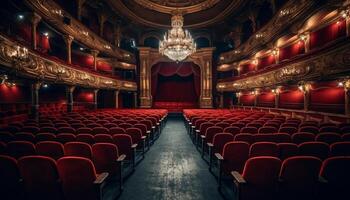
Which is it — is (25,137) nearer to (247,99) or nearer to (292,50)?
(292,50)

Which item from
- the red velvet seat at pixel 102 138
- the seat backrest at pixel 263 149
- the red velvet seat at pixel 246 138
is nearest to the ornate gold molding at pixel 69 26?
the red velvet seat at pixel 102 138

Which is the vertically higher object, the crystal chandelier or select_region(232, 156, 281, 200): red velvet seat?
the crystal chandelier

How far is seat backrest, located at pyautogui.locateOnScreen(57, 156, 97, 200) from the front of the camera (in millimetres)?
2049

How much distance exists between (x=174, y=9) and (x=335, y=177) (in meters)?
15.6

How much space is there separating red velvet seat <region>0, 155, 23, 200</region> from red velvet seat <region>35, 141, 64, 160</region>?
0.77m

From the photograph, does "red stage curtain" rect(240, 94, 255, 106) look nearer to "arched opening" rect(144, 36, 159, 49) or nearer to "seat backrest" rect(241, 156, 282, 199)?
"arched opening" rect(144, 36, 159, 49)

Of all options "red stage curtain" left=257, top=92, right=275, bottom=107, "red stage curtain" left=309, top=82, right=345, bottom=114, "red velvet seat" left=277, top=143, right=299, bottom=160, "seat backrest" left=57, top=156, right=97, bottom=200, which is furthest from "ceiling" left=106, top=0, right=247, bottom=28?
"seat backrest" left=57, top=156, right=97, bottom=200

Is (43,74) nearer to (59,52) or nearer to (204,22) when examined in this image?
(59,52)

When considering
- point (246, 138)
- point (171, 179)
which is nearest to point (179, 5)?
point (246, 138)

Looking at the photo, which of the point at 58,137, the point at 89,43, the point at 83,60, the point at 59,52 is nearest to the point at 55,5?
the point at 89,43

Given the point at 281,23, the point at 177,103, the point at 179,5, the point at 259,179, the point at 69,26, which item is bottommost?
the point at 259,179

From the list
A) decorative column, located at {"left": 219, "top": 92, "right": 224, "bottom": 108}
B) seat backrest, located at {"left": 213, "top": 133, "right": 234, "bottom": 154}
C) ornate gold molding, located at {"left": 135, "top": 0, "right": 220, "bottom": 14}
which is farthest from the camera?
decorative column, located at {"left": 219, "top": 92, "right": 224, "bottom": 108}

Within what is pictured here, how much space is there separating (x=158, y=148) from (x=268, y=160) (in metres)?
4.09

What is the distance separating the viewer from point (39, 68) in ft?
24.1
